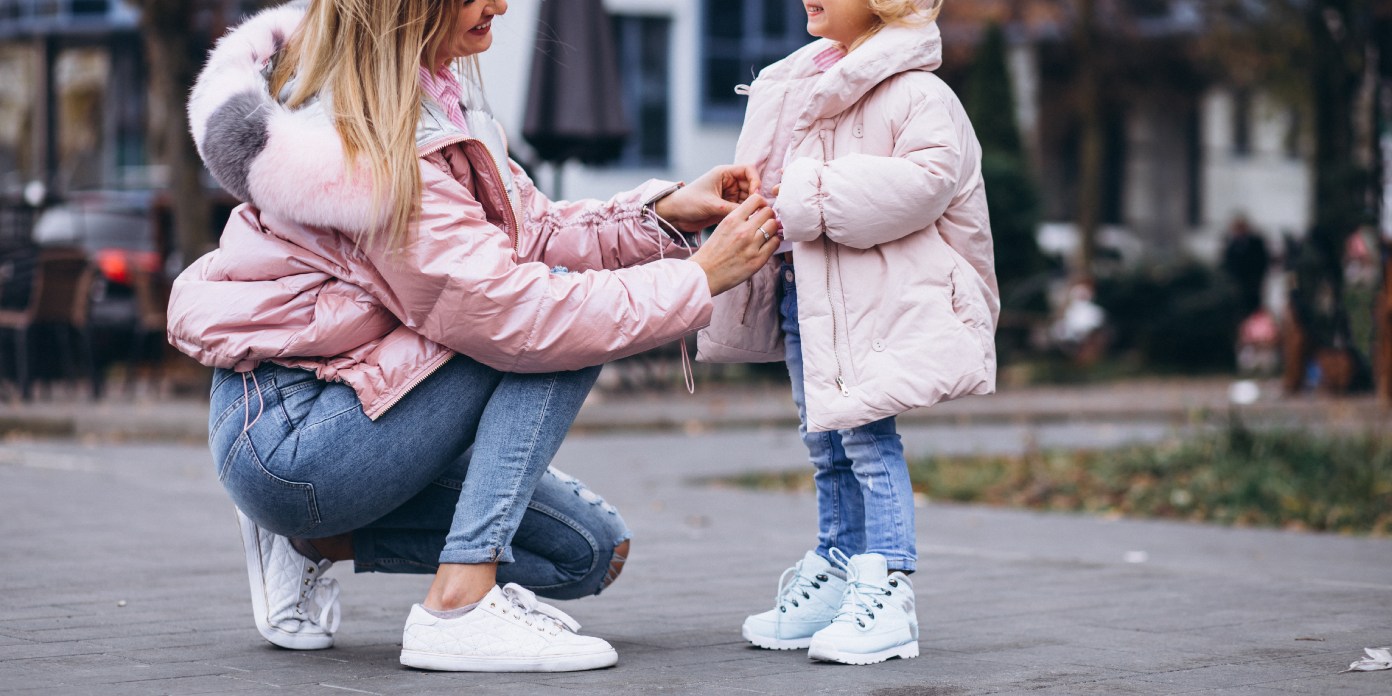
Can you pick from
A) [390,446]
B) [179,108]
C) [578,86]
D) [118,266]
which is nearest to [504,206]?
[390,446]

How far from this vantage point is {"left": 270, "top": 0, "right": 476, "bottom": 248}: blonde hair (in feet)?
11.6

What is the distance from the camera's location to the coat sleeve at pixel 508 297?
3.55m

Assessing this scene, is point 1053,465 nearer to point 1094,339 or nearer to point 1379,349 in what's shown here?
point 1379,349

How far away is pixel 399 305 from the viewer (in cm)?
363

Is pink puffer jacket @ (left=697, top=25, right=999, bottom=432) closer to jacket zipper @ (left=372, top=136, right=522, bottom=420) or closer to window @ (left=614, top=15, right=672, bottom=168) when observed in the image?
jacket zipper @ (left=372, top=136, right=522, bottom=420)

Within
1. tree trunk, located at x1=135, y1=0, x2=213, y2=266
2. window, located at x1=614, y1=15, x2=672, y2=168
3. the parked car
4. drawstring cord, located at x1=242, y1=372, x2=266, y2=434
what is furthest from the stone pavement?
window, located at x1=614, y1=15, x2=672, y2=168

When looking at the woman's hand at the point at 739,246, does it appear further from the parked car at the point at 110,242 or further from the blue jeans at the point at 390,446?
the parked car at the point at 110,242

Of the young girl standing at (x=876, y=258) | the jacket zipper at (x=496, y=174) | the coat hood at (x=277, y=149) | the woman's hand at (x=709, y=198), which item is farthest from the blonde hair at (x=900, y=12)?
the coat hood at (x=277, y=149)

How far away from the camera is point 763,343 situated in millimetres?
4180

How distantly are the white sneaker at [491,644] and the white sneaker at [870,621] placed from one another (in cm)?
49

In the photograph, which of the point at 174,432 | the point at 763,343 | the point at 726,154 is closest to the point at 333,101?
the point at 763,343

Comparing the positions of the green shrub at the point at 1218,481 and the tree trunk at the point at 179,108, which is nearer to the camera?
the green shrub at the point at 1218,481

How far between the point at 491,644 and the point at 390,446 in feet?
1.50

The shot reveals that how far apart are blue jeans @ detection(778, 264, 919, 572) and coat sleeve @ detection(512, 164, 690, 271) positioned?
31 centimetres
